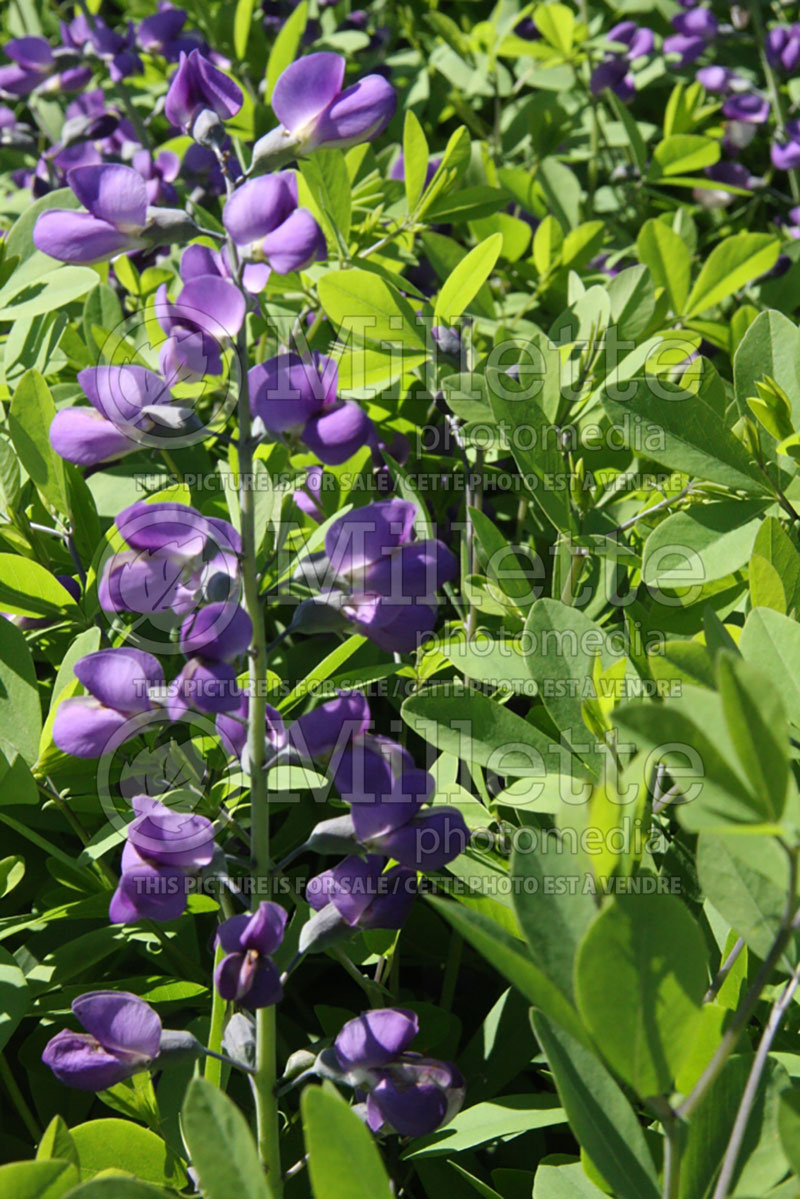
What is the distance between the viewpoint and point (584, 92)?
2.30 metres

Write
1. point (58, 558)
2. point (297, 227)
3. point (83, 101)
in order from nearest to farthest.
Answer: point (297, 227) < point (58, 558) < point (83, 101)

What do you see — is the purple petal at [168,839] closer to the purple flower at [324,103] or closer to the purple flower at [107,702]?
the purple flower at [107,702]

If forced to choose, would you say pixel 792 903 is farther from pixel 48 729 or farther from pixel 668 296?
pixel 668 296

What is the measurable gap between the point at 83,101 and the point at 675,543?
5.86 ft

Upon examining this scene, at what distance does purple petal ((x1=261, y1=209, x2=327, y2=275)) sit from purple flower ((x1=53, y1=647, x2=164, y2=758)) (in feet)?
1.02

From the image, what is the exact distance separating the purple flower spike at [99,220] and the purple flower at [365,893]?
0.52 m

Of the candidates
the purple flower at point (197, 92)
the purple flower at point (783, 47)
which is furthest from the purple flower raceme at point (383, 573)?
the purple flower at point (783, 47)

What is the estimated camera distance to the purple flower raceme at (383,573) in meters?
0.87

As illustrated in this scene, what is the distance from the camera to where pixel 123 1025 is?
0.82 metres

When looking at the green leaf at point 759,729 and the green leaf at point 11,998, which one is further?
the green leaf at point 11,998

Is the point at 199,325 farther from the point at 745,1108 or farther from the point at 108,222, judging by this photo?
the point at 745,1108

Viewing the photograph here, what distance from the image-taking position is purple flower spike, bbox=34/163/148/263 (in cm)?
90

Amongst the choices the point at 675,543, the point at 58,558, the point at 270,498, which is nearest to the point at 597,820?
the point at 675,543

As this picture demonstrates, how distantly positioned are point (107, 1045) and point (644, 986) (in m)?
0.42
